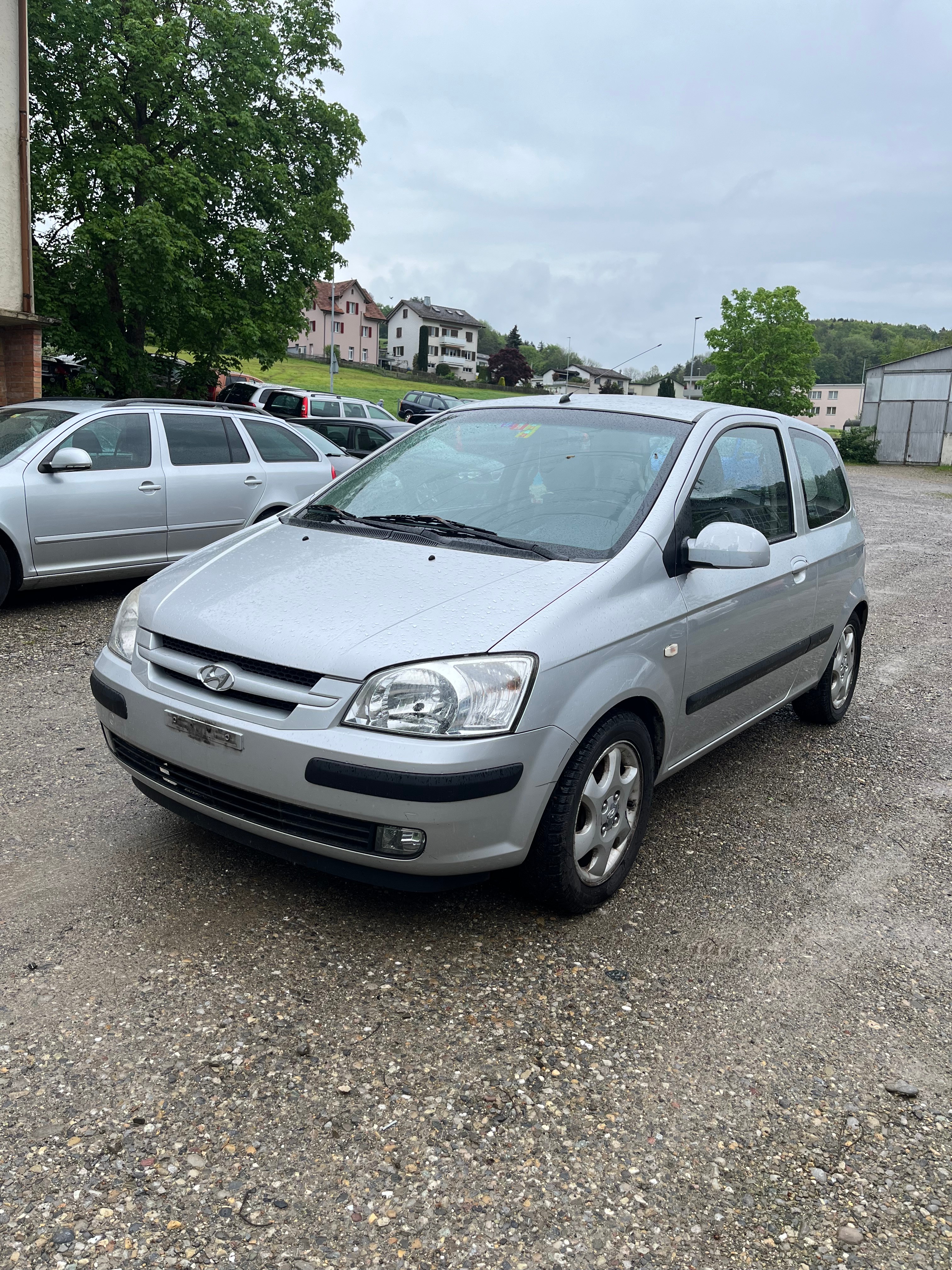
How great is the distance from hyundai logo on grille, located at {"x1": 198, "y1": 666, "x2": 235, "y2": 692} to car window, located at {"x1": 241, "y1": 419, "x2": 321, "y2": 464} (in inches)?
244

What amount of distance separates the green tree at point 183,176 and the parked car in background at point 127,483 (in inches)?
409

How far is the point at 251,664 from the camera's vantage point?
122 inches

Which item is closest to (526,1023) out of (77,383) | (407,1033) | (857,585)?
(407,1033)

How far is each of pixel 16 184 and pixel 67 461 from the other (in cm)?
1003

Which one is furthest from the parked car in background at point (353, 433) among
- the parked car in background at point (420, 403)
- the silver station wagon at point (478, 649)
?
the parked car in background at point (420, 403)

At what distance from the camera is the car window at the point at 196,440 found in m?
8.34

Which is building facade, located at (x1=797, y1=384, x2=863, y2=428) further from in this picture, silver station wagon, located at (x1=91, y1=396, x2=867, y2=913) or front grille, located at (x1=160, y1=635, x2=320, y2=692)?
front grille, located at (x1=160, y1=635, x2=320, y2=692)

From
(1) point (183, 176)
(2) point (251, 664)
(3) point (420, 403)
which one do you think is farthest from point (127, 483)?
(3) point (420, 403)

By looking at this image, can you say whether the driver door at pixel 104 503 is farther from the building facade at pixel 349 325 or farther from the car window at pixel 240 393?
the building facade at pixel 349 325

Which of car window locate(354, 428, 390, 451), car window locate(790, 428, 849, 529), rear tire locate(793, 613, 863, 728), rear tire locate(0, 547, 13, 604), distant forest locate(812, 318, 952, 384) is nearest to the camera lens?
car window locate(790, 428, 849, 529)

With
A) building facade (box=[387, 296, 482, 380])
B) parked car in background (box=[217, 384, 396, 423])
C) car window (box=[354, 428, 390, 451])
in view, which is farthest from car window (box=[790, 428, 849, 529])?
building facade (box=[387, 296, 482, 380])

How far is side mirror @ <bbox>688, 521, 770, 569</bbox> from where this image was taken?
12.0 feet

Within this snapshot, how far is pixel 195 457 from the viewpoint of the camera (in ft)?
27.8

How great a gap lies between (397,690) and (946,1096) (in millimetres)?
1854
